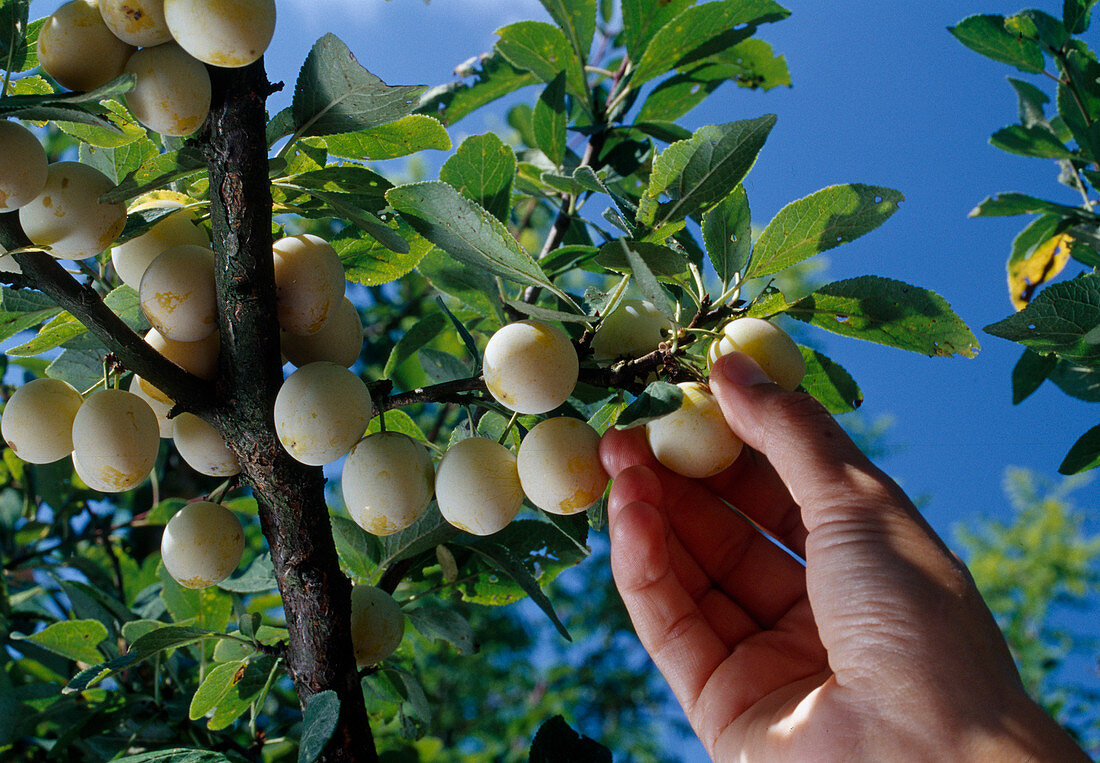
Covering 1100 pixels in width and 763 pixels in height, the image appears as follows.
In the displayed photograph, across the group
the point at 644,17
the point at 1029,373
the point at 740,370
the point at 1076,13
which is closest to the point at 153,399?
the point at 740,370

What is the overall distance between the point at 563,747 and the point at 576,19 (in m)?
1.16

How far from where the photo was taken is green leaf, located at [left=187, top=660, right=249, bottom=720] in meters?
0.91

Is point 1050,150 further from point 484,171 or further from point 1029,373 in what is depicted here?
point 484,171

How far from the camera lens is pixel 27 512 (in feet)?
5.35

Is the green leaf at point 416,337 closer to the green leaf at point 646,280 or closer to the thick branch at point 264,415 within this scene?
the thick branch at point 264,415

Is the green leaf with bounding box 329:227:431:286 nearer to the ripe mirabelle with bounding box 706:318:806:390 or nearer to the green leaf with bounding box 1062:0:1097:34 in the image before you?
the ripe mirabelle with bounding box 706:318:806:390

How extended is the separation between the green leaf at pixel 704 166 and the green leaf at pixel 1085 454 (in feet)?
2.55

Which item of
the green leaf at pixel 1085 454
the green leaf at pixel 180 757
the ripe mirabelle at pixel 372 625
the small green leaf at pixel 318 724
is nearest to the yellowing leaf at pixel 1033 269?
the green leaf at pixel 1085 454

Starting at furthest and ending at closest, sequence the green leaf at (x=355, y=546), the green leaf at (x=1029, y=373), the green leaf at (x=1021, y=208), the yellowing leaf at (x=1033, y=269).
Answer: the yellowing leaf at (x=1033, y=269) → the green leaf at (x=1021, y=208) → the green leaf at (x=1029, y=373) → the green leaf at (x=355, y=546)

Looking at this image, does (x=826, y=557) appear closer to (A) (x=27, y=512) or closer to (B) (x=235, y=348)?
(B) (x=235, y=348)

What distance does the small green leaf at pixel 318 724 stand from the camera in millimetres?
703

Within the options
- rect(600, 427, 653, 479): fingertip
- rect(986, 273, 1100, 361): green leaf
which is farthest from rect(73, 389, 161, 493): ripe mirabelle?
rect(986, 273, 1100, 361): green leaf

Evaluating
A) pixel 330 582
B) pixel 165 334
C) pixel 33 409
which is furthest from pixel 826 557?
pixel 33 409

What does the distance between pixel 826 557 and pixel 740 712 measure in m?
0.29
